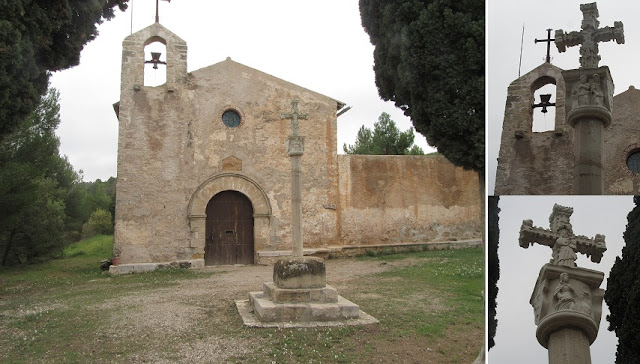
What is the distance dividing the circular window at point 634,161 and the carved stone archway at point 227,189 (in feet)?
29.9

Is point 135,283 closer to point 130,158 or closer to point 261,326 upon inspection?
point 130,158

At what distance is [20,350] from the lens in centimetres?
637

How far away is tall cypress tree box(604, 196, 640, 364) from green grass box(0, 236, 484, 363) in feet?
6.46

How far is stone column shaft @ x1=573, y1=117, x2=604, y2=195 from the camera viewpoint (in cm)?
468

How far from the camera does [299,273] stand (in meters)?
8.33

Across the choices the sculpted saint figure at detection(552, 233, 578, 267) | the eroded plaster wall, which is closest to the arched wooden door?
the eroded plaster wall

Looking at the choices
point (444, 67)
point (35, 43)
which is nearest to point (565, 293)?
point (444, 67)

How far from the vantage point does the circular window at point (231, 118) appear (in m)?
16.1

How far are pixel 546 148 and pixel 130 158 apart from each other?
10.4m

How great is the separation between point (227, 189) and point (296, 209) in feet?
22.8

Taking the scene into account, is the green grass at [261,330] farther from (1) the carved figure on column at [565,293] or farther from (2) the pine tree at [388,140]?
(2) the pine tree at [388,140]

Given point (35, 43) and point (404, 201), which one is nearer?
point (35, 43)

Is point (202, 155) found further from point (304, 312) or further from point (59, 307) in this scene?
point (304, 312)

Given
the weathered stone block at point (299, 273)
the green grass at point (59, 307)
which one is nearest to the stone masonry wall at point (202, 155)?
the green grass at point (59, 307)
